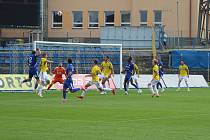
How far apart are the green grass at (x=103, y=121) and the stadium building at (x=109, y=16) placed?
1987 inches

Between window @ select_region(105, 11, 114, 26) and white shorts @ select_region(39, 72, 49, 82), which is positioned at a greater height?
window @ select_region(105, 11, 114, 26)

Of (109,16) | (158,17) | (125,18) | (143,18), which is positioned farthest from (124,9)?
(158,17)

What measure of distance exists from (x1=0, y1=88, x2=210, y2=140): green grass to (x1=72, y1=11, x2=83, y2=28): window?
54072 mm

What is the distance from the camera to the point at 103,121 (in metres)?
20.9

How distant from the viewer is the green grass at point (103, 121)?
56.1ft

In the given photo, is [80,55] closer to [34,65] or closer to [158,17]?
[34,65]

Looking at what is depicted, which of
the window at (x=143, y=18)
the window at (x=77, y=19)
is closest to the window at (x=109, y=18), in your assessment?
the window at (x=77, y=19)

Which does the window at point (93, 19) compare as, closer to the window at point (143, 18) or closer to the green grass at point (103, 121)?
the window at point (143, 18)

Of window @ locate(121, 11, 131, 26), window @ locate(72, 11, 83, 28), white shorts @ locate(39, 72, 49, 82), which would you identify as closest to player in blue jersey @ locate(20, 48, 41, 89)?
white shorts @ locate(39, 72, 49, 82)

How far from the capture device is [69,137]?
1664 cm

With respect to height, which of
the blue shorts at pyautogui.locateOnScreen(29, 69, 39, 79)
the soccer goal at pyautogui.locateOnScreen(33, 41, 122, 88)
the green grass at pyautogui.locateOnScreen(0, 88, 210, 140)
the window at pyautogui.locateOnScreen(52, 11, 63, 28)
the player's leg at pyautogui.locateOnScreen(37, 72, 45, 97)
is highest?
the window at pyautogui.locateOnScreen(52, 11, 63, 28)

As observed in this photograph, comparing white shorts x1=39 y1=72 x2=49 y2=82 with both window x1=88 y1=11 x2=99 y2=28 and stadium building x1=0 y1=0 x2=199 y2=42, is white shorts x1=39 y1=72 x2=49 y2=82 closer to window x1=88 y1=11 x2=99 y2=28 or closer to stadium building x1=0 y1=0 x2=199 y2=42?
stadium building x1=0 y1=0 x2=199 y2=42

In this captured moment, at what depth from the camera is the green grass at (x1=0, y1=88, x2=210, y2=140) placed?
17111 millimetres

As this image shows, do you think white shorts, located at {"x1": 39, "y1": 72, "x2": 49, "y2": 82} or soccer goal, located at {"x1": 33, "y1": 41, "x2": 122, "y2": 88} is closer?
white shorts, located at {"x1": 39, "y1": 72, "x2": 49, "y2": 82}
